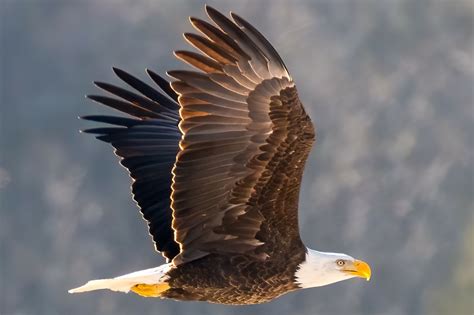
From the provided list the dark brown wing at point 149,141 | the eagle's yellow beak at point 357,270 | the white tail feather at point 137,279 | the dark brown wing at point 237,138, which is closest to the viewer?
Answer: the dark brown wing at point 237,138

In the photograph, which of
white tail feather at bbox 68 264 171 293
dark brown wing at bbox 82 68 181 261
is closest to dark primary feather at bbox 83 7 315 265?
white tail feather at bbox 68 264 171 293

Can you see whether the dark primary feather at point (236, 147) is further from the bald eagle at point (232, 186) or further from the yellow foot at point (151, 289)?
the yellow foot at point (151, 289)

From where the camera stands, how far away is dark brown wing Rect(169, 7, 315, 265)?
641 centimetres

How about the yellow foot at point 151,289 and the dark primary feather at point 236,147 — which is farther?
the yellow foot at point 151,289

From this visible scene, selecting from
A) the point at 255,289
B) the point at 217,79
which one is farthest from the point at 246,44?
the point at 255,289

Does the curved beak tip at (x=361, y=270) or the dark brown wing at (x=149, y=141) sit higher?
the dark brown wing at (x=149, y=141)

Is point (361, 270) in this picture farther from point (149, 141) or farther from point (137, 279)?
point (149, 141)

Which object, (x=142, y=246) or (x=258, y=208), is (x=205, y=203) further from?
(x=142, y=246)

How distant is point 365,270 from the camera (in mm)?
7359

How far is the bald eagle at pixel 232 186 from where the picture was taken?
21.1ft

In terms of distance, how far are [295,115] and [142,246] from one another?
5435 millimetres

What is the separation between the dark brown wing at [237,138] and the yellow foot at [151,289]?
35cm

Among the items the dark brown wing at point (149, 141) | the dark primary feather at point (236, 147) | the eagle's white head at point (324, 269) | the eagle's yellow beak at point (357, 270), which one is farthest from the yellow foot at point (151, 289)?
the eagle's yellow beak at point (357, 270)

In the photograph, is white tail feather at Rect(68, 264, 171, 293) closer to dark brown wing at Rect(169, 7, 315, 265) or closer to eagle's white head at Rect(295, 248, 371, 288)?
dark brown wing at Rect(169, 7, 315, 265)
